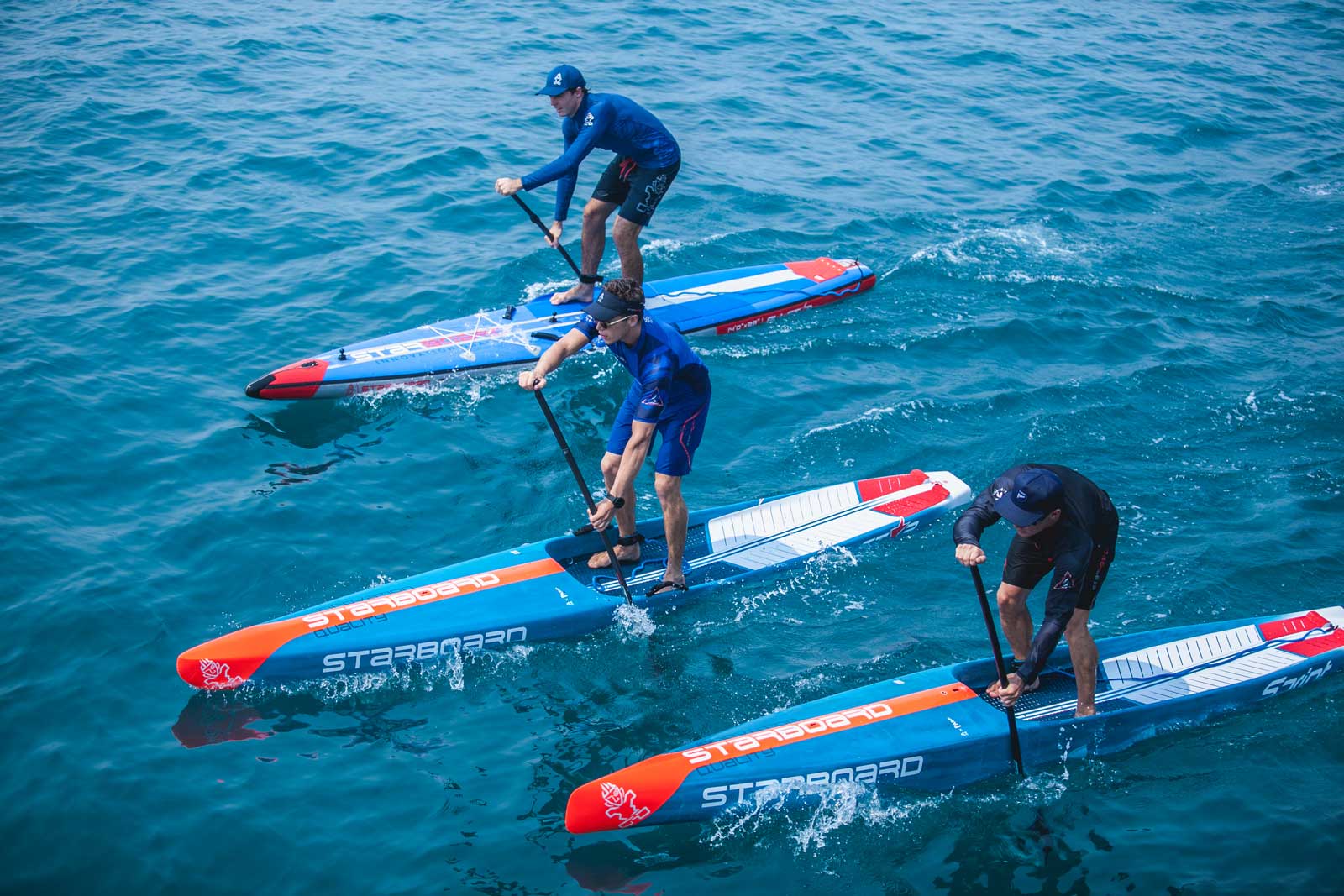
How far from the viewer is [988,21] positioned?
76.6ft

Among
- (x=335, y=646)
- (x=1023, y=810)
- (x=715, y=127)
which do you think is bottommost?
(x=1023, y=810)

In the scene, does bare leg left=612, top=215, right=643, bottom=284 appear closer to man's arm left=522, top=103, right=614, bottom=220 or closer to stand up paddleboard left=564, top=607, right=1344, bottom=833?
man's arm left=522, top=103, right=614, bottom=220

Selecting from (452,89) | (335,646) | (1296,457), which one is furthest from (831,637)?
(452,89)

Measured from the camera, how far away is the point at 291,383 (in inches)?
427

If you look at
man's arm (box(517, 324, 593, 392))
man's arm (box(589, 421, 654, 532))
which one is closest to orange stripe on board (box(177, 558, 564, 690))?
man's arm (box(589, 421, 654, 532))

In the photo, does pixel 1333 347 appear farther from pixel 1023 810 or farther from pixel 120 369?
pixel 120 369

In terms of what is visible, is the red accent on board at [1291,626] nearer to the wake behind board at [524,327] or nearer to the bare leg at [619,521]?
the bare leg at [619,521]

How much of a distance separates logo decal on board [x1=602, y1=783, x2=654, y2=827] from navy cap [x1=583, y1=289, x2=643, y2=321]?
10.3 ft

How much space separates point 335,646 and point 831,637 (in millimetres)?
3737

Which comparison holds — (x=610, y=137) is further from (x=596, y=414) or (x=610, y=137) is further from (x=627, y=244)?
(x=596, y=414)

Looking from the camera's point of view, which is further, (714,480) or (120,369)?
(120,369)

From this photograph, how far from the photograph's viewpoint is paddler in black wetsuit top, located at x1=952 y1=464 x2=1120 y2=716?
6.55 meters

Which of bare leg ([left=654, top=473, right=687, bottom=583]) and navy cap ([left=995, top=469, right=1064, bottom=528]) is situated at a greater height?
navy cap ([left=995, top=469, right=1064, bottom=528])

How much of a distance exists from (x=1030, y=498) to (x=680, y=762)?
2722 mm
